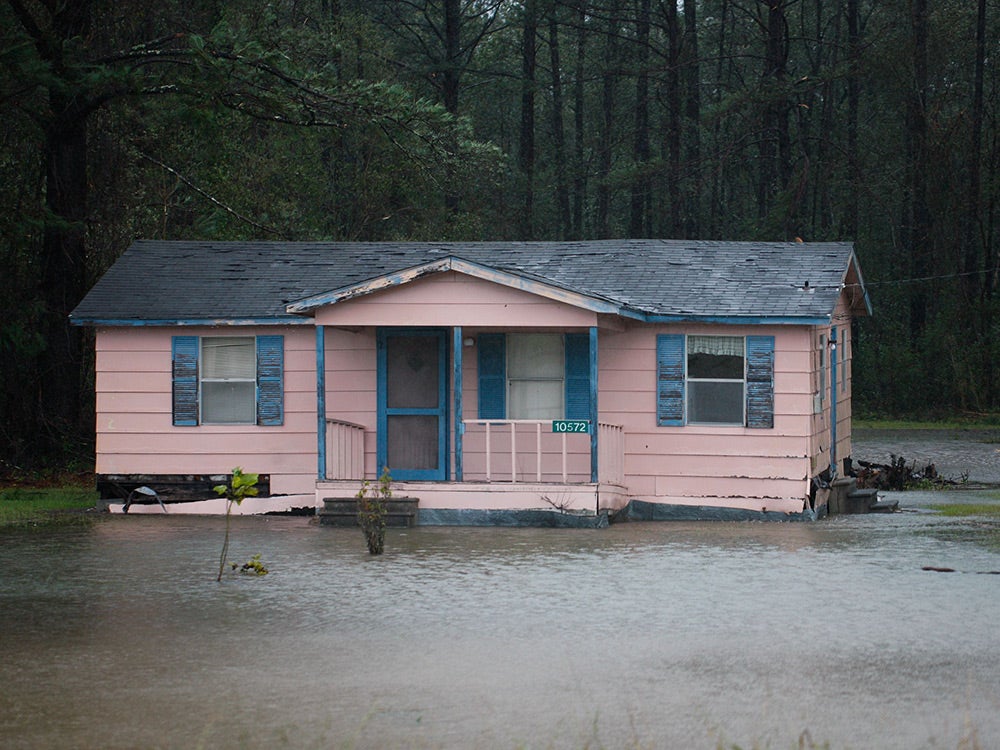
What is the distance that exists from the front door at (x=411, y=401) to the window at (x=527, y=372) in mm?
616

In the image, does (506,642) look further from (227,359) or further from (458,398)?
(227,359)

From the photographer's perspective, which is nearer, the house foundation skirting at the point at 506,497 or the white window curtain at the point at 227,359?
the house foundation skirting at the point at 506,497

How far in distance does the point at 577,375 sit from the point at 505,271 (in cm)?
232

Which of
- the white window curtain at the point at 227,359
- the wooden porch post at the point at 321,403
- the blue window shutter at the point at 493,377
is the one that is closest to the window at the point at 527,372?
the blue window shutter at the point at 493,377

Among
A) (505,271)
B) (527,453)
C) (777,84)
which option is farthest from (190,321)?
(777,84)

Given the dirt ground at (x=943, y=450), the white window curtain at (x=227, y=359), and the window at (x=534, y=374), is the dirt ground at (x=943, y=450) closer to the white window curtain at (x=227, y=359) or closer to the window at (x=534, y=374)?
the window at (x=534, y=374)

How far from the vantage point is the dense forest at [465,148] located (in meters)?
24.5

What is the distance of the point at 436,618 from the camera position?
11938 mm

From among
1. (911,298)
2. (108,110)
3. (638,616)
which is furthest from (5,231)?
(911,298)

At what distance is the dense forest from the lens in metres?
24.5

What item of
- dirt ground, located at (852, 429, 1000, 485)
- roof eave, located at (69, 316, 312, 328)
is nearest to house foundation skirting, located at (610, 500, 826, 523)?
roof eave, located at (69, 316, 312, 328)

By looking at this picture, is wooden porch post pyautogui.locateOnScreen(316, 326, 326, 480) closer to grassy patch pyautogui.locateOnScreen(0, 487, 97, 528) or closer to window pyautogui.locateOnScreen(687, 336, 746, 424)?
grassy patch pyautogui.locateOnScreen(0, 487, 97, 528)

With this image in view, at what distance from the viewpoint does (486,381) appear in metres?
19.7

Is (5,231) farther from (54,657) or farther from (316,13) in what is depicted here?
(316,13)
